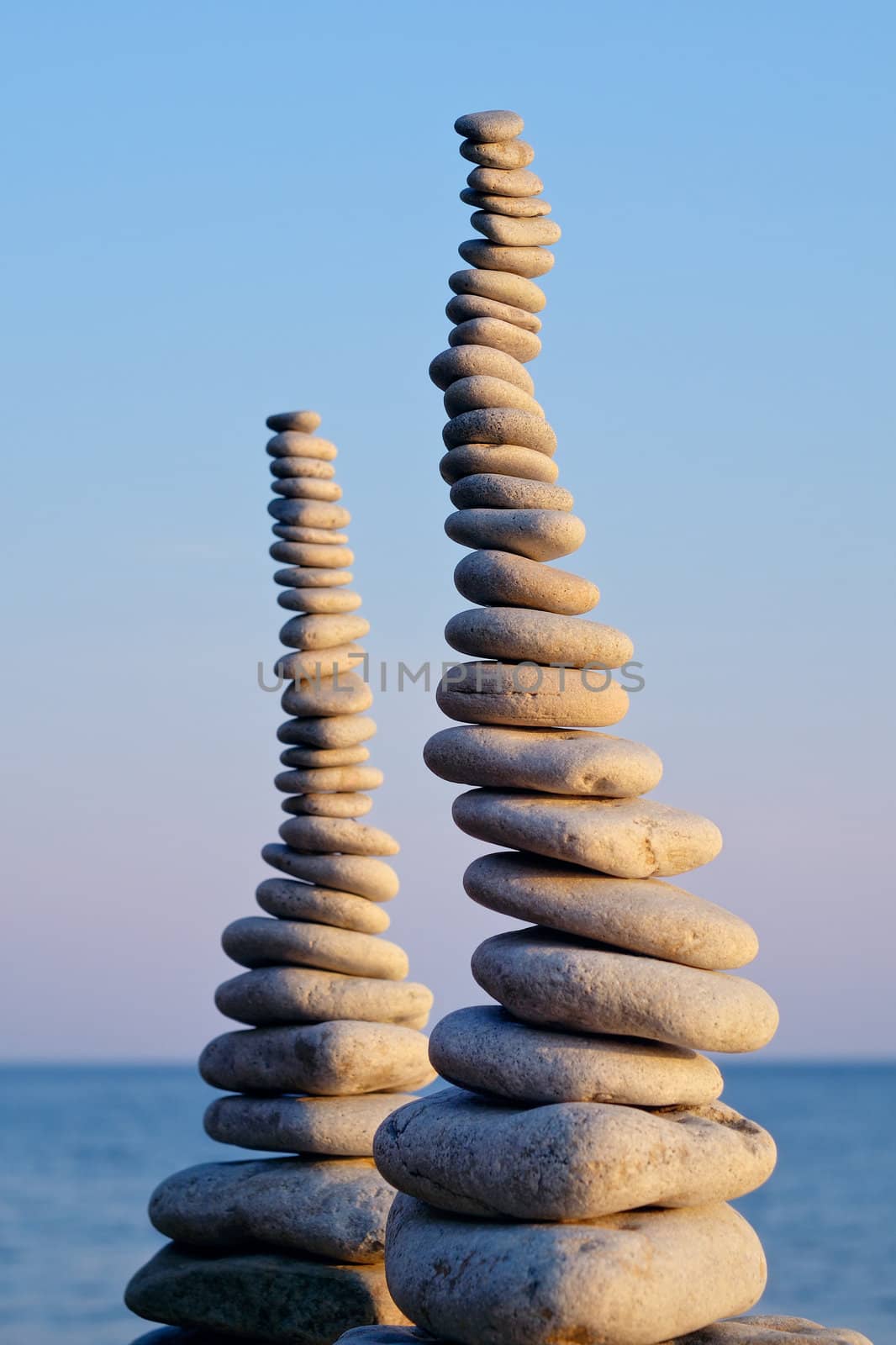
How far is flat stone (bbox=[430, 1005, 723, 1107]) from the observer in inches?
271

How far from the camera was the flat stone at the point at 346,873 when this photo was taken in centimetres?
1102

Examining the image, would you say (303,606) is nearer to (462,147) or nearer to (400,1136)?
(462,147)

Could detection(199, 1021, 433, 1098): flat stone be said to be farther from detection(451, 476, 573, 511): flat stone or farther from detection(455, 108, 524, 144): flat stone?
detection(455, 108, 524, 144): flat stone

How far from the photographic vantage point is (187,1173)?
10586 mm

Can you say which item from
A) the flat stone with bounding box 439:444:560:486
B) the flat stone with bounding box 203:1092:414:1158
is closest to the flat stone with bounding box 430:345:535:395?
the flat stone with bounding box 439:444:560:486

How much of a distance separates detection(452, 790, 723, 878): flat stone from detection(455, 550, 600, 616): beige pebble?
2.99 ft

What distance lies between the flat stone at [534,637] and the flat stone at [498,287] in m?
1.46

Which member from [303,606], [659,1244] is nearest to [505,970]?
[659,1244]

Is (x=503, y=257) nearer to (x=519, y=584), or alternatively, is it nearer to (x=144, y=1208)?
(x=519, y=584)

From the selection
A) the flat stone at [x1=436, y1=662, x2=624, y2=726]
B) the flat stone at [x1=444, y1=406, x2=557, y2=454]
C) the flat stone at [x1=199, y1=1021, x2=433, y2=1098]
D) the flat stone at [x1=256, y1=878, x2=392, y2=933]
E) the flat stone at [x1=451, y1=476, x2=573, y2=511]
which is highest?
the flat stone at [x1=444, y1=406, x2=557, y2=454]

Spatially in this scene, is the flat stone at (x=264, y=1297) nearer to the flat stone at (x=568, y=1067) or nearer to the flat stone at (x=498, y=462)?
the flat stone at (x=568, y=1067)

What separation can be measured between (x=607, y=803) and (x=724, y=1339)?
2.28 meters

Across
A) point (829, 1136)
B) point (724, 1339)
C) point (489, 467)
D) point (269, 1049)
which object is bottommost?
point (829, 1136)

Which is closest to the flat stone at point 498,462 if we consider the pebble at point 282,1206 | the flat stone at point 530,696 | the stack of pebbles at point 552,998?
the stack of pebbles at point 552,998
